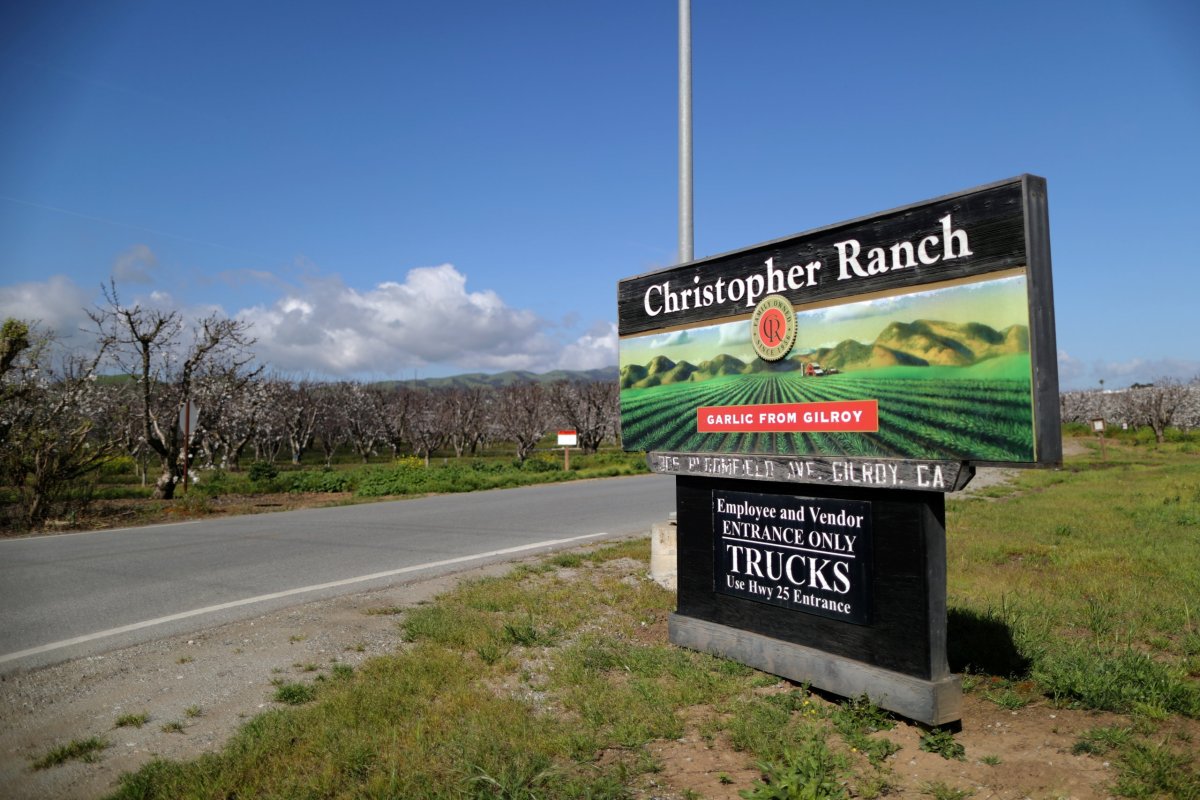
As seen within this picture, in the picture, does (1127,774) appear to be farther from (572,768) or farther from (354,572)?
(354,572)

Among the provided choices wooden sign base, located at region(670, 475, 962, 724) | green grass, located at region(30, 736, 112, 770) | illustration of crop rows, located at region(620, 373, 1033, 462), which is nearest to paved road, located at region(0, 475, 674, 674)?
green grass, located at region(30, 736, 112, 770)

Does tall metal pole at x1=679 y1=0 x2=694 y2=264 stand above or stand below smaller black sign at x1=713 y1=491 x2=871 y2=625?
above

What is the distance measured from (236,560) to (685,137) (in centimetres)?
742

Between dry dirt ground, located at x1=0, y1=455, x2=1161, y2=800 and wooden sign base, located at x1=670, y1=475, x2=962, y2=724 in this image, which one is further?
wooden sign base, located at x1=670, y1=475, x2=962, y2=724

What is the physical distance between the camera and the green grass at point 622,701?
366cm

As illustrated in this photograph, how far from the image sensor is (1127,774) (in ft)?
11.9

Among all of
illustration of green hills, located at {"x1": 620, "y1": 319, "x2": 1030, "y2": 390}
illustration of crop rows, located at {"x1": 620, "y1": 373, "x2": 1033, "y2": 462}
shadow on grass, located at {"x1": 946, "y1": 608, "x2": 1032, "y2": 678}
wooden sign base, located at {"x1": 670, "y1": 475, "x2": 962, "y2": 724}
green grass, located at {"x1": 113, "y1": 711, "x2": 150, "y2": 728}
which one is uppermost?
illustration of green hills, located at {"x1": 620, "y1": 319, "x2": 1030, "y2": 390}

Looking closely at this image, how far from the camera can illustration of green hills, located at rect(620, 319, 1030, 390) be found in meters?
3.99

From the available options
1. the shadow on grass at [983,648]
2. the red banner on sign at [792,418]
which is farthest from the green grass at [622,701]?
the red banner on sign at [792,418]

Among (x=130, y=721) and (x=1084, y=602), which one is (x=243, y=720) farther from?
(x=1084, y=602)

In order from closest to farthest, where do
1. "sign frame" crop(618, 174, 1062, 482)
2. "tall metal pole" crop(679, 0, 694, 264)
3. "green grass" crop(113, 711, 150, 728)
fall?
1. "sign frame" crop(618, 174, 1062, 482)
2. "green grass" crop(113, 711, 150, 728)
3. "tall metal pole" crop(679, 0, 694, 264)

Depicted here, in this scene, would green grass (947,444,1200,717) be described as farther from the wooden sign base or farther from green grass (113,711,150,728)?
green grass (113,711,150,728)

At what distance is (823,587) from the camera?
16.0ft

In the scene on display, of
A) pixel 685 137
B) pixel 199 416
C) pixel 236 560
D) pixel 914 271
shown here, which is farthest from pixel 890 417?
pixel 199 416
